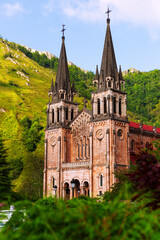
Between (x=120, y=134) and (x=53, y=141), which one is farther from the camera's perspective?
(x=53, y=141)

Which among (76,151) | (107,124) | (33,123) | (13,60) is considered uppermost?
(13,60)

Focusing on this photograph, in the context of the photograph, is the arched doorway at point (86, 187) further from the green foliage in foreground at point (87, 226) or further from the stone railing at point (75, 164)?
the green foliage in foreground at point (87, 226)

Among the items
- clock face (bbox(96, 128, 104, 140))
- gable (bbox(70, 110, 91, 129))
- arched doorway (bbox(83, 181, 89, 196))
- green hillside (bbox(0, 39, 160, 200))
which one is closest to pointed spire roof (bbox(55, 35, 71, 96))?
gable (bbox(70, 110, 91, 129))

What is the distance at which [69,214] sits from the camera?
17.8 ft

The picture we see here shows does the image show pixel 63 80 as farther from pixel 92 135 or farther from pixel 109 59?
pixel 92 135

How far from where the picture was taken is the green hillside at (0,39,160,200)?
252 ft

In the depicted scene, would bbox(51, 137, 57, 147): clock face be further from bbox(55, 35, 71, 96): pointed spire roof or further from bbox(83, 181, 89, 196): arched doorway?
bbox(83, 181, 89, 196): arched doorway

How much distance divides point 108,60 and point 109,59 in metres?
0.22

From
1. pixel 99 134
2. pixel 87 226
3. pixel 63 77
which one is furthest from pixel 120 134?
pixel 87 226

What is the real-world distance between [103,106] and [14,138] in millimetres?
51869

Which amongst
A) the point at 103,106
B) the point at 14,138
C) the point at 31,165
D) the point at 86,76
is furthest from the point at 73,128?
the point at 86,76

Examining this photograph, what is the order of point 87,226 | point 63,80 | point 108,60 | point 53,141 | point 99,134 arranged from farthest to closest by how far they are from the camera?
point 63,80, point 53,141, point 108,60, point 99,134, point 87,226

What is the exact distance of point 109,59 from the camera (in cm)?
5159

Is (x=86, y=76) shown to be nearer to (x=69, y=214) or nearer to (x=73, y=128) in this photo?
(x=73, y=128)
